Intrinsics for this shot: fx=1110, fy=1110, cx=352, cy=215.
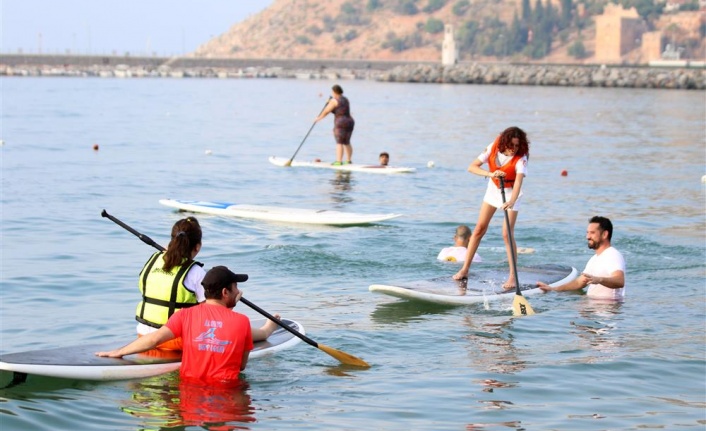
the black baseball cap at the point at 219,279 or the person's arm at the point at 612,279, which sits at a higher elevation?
the black baseball cap at the point at 219,279

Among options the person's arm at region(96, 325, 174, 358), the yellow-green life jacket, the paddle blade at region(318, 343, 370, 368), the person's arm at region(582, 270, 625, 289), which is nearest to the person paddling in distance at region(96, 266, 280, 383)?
the person's arm at region(96, 325, 174, 358)

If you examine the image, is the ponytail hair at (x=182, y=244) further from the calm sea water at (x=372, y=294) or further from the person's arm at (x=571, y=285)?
the person's arm at (x=571, y=285)

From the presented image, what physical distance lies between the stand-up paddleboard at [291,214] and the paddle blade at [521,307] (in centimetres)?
649

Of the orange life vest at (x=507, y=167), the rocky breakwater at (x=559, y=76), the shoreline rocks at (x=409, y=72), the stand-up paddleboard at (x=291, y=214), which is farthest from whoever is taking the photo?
the shoreline rocks at (x=409, y=72)

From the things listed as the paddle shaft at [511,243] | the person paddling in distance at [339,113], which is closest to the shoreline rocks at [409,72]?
the person paddling in distance at [339,113]

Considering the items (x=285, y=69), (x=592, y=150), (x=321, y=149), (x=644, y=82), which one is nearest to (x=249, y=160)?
(x=321, y=149)

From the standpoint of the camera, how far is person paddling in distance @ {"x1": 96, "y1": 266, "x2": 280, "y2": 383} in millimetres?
8320

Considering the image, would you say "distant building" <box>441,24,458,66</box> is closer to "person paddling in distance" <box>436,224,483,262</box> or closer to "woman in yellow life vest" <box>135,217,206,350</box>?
"person paddling in distance" <box>436,224,483,262</box>

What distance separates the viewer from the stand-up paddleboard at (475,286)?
12.2m

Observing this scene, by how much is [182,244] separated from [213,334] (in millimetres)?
755

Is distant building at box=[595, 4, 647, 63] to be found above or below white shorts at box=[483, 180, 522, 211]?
above

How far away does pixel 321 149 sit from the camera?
37.1m

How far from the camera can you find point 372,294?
529 inches

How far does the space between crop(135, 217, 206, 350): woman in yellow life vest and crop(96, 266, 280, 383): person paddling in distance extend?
0.28 metres
